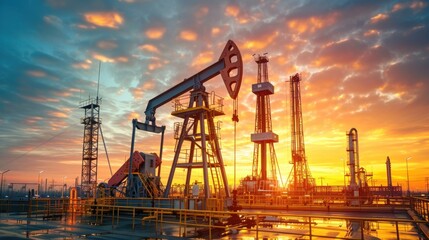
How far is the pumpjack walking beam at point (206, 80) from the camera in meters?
26.1

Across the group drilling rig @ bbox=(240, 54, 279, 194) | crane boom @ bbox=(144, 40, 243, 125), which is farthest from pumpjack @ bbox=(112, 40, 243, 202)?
drilling rig @ bbox=(240, 54, 279, 194)

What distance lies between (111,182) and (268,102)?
114ft

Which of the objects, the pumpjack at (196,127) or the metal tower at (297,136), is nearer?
the pumpjack at (196,127)

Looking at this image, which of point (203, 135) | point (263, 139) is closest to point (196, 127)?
point (203, 135)

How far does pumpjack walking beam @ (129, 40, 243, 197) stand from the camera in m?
26.1

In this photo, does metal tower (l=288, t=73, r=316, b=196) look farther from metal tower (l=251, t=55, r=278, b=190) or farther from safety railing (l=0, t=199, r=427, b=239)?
safety railing (l=0, t=199, r=427, b=239)

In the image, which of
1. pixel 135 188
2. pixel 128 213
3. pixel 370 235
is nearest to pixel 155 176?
pixel 135 188

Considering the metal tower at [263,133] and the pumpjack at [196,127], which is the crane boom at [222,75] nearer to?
the pumpjack at [196,127]

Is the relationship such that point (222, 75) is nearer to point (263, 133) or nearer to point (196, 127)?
point (196, 127)

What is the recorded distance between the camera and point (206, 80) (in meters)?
28.1

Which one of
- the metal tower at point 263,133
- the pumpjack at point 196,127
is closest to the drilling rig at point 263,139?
the metal tower at point 263,133

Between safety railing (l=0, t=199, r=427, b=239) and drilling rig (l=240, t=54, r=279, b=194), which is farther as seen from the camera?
drilling rig (l=240, t=54, r=279, b=194)

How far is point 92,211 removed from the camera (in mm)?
29359

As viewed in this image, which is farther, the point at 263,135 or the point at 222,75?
the point at 263,135
